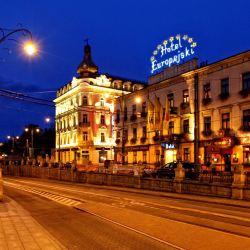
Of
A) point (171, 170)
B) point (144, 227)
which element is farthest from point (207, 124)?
point (144, 227)

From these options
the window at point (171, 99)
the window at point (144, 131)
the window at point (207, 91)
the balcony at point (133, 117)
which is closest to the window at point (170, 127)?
the window at point (171, 99)

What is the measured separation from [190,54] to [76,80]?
40.1 meters

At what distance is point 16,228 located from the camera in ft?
42.9

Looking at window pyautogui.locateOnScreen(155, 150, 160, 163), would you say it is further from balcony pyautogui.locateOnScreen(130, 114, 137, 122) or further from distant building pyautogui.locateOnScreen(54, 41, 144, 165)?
distant building pyautogui.locateOnScreen(54, 41, 144, 165)

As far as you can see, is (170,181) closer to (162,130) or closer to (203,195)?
(203,195)

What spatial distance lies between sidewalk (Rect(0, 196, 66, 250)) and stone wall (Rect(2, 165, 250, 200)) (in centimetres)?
1399

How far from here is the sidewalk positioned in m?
10.3

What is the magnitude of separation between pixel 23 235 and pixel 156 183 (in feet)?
74.4

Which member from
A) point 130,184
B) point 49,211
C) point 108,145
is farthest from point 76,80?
point 49,211

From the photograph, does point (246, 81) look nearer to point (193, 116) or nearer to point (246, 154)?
point (246, 154)

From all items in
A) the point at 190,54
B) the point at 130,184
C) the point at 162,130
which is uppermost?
the point at 190,54

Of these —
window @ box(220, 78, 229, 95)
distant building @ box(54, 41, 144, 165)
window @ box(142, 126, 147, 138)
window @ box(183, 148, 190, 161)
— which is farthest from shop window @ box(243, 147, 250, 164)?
distant building @ box(54, 41, 144, 165)

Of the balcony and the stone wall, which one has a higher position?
the balcony

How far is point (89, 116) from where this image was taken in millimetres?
81438
